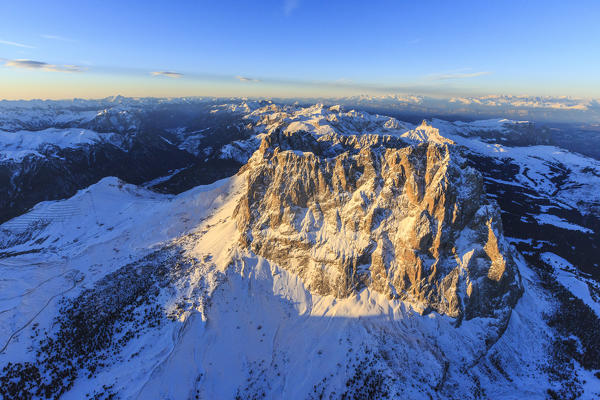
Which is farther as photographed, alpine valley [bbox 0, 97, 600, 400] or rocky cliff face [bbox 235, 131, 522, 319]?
rocky cliff face [bbox 235, 131, 522, 319]

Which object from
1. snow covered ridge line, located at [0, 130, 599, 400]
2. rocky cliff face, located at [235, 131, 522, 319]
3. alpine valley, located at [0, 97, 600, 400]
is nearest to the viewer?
snow covered ridge line, located at [0, 130, 599, 400]

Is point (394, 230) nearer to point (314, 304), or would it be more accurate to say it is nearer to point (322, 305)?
point (322, 305)

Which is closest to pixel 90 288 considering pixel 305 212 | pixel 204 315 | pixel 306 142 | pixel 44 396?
pixel 44 396

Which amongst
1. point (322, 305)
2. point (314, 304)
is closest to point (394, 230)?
point (322, 305)

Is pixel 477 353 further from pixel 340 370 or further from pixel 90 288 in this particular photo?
pixel 90 288

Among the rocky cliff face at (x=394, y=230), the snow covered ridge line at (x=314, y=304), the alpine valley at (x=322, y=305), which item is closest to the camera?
the snow covered ridge line at (x=314, y=304)

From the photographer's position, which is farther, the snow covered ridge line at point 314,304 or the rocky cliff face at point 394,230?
the rocky cliff face at point 394,230

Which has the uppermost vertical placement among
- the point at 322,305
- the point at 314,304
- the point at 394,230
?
the point at 394,230

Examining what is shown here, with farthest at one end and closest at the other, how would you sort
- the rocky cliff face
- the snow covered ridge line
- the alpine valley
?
the rocky cliff face
the alpine valley
the snow covered ridge line

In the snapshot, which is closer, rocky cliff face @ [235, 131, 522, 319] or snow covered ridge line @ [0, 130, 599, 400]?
snow covered ridge line @ [0, 130, 599, 400]
